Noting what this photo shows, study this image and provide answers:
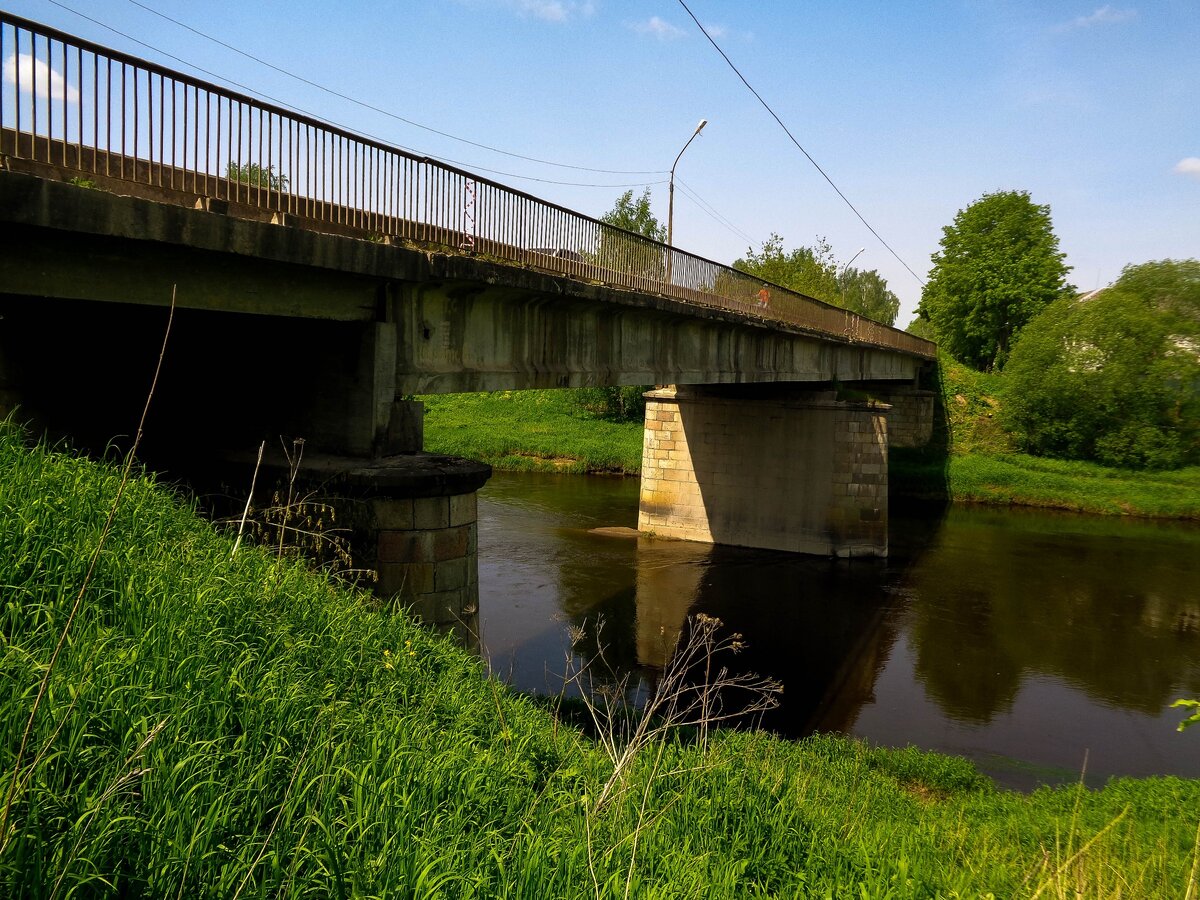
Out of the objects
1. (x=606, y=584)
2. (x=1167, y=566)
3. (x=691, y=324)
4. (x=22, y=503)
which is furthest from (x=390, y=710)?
(x=1167, y=566)

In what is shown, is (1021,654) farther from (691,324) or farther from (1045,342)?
(1045,342)

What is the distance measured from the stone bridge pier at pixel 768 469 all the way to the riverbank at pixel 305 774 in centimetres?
1819

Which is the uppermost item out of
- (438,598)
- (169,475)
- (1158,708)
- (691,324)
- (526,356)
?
(691,324)

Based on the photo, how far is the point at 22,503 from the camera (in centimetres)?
458

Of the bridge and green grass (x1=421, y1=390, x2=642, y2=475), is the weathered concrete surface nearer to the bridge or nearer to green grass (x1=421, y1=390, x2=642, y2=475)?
the bridge

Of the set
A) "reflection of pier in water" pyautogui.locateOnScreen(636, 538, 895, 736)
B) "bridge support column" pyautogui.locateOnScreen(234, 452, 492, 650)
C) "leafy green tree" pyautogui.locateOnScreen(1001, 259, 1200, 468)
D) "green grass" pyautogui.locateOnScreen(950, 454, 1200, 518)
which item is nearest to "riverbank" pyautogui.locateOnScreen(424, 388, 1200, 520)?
"green grass" pyautogui.locateOnScreen(950, 454, 1200, 518)

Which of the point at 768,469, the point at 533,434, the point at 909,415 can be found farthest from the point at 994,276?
the point at 768,469

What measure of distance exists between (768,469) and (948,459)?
16338 mm

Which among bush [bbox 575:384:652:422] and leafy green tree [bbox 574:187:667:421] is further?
bush [bbox 575:384:652:422]

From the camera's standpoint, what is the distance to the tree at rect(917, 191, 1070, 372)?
52.6 metres

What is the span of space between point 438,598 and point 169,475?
10.2 ft

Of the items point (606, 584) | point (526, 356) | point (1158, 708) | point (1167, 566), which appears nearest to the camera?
point (526, 356)

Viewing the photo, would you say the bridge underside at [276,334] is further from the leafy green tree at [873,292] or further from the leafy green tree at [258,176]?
the leafy green tree at [873,292]

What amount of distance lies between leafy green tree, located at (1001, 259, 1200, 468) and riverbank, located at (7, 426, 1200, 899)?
3444 cm
